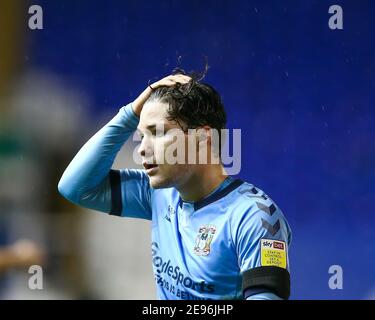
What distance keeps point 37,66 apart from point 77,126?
36 cm

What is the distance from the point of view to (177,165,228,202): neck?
2617mm

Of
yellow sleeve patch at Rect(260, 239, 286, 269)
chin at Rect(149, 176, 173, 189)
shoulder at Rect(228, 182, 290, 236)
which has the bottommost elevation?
yellow sleeve patch at Rect(260, 239, 286, 269)

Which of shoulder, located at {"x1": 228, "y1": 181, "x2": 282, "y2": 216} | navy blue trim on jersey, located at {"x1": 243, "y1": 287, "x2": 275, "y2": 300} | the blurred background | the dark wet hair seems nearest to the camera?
navy blue trim on jersey, located at {"x1": 243, "y1": 287, "x2": 275, "y2": 300}

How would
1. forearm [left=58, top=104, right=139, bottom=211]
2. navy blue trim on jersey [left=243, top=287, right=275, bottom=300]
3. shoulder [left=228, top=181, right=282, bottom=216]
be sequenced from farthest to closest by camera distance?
1. forearm [left=58, top=104, right=139, bottom=211]
2. shoulder [left=228, top=181, right=282, bottom=216]
3. navy blue trim on jersey [left=243, top=287, right=275, bottom=300]

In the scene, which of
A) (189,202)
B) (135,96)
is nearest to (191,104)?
(189,202)

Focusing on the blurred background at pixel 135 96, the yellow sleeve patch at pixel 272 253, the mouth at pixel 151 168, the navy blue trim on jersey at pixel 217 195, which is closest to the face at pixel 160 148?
the mouth at pixel 151 168

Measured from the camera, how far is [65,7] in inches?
165

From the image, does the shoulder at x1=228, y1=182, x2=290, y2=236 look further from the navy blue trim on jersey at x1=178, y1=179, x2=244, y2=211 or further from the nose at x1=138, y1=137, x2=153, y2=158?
the nose at x1=138, y1=137, x2=153, y2=158

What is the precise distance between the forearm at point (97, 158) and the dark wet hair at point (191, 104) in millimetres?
175

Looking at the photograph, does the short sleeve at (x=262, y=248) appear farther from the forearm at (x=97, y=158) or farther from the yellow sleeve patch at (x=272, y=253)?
the forearm at (x=97, y=158)

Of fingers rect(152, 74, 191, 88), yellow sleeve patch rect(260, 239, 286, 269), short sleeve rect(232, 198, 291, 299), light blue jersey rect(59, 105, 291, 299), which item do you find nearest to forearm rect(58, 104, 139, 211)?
light blue jersey rect(59, 105, 291, 299)

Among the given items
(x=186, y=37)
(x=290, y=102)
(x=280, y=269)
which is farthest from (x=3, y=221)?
(x=280, y=269)

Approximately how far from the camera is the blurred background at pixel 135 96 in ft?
13.4

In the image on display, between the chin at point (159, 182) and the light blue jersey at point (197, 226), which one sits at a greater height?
the chin at point (159, 182)
